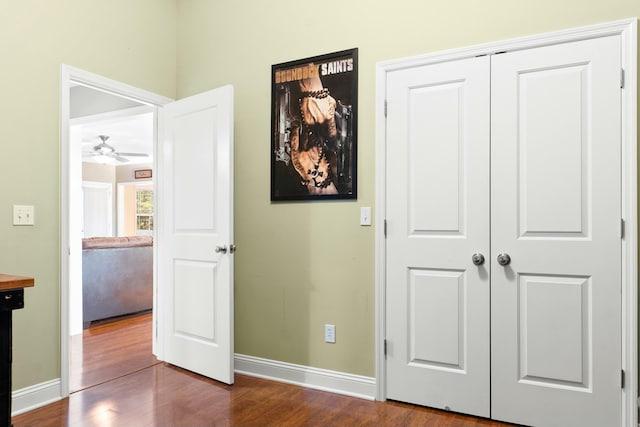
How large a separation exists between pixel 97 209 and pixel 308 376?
31.9ft

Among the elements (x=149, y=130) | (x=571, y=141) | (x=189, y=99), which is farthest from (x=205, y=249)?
(x=149, y=130)

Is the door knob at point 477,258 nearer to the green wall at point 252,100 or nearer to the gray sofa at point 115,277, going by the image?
the green wall at point 252,100

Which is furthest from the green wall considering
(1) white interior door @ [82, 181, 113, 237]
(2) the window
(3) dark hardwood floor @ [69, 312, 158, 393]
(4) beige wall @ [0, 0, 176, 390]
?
(2) the window

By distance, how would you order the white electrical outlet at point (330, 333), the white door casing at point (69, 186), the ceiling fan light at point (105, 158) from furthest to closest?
the ceiling fan light at point (105, 158), the white electrical outlet at point (330, 333), the white door casing at point (69, 186)

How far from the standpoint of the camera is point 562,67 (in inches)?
88.0

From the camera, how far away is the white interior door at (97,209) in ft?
34.3

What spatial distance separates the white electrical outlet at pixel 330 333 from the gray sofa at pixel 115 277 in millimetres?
3022

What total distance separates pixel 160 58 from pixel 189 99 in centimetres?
55

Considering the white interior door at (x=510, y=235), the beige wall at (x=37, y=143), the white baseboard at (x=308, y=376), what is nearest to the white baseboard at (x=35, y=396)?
the beige wall at (x=37, y=143)

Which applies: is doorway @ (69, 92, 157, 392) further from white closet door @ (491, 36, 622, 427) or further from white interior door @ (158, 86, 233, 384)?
white closet door @ (491, 36, 622, 427)

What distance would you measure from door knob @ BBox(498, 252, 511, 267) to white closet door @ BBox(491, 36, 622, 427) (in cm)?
2

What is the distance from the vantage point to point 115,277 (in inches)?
189

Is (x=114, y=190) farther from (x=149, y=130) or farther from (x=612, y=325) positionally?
(x=612, y=325)

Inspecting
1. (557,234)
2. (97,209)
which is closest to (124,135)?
(97,209)
